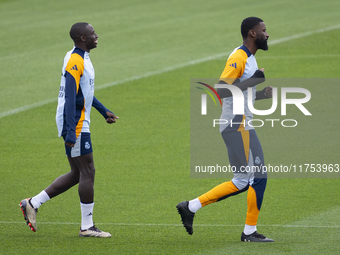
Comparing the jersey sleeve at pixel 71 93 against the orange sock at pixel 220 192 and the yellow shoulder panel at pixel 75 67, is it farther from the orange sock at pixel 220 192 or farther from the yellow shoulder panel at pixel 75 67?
the orange sock at pixel 220 192

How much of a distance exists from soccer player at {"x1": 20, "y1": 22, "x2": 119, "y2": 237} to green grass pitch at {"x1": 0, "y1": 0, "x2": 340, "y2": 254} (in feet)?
0.96

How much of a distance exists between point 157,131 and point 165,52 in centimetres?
696

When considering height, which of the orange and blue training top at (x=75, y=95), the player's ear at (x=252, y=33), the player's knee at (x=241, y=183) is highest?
the player's ear at (x=252, y=33)

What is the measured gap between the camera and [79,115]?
6098mm

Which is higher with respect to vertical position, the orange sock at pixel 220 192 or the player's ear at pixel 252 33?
the player's ear at pixel 252 33

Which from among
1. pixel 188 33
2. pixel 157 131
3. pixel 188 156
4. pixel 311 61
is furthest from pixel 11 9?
pixel 188 156

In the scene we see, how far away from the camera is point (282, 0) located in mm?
24328

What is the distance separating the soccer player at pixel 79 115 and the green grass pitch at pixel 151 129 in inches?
11.5

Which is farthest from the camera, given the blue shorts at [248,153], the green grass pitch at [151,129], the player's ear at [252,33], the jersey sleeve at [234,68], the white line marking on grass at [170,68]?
the white line marking on grass at [170,68]

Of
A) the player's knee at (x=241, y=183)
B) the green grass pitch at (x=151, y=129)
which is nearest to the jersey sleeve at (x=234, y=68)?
the player's knee at (x=241, y=183)

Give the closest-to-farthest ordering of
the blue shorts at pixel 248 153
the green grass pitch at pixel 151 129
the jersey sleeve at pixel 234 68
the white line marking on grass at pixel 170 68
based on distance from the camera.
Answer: the jersey sleeve at pixel 234 68, the blue shorts at pixel 248 153, the green grass pitch at pixel 151 129, the white line marking on grass at pixel 170 68

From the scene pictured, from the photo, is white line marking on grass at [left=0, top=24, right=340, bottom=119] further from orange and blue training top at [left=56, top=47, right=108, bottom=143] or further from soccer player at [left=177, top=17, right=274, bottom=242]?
soccer player at [left=177, top=17, right=274, bottom=242]

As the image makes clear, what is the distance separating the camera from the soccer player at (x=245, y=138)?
581 cm

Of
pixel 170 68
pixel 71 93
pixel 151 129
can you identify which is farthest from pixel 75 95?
pixel 170 68
